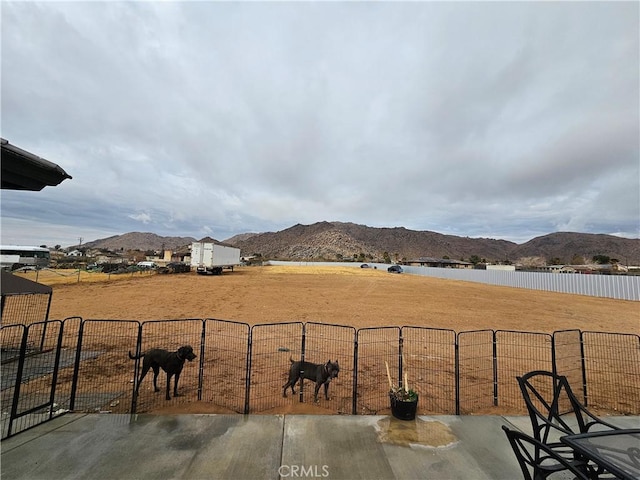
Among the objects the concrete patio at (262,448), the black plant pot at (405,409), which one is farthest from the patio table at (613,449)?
the black plant pot at (405,409)

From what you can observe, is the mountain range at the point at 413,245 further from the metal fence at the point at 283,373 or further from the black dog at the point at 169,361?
the black dog at the point at 169,361

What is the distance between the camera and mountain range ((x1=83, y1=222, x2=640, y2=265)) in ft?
424

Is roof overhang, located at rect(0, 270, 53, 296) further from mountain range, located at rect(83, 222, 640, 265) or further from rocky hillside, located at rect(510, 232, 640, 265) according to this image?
rocky hillside, located at rect(510, 232, 640, 265)

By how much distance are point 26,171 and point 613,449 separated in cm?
646

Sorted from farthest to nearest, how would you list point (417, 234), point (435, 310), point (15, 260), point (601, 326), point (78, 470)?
1. point (417, 234)
2. point (435, 310)
3. point (601, 326)
4. point (15, 260)
5. point (78, 470)

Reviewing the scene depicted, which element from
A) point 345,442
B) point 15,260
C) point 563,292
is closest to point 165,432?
point 345,442

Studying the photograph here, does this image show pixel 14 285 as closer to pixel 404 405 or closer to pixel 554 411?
pixel 404 405

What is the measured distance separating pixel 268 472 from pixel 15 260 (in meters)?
15.9

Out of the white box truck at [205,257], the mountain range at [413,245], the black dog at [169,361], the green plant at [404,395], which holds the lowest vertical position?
the green plant at [404,395]

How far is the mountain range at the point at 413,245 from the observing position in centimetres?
12912

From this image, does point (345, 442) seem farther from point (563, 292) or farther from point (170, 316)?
point (563, 292)

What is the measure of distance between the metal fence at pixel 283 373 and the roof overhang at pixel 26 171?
193cm

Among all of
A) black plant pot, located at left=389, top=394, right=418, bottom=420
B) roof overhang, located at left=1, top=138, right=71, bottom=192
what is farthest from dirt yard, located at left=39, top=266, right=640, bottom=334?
roof overhang, located at left=1, top=138, right=71, bottom=192

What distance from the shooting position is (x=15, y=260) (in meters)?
12.8
